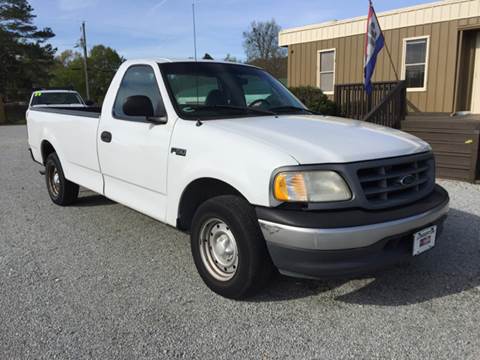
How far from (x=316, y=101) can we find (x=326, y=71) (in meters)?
2.70

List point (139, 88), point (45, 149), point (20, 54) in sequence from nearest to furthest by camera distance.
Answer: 1. point (139, 88)
2. point (45, 149)
3. point (20, 54)

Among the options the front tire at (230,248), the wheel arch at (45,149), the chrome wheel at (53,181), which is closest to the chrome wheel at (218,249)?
the front tire at (230,248)

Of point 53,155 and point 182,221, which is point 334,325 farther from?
point 53,155

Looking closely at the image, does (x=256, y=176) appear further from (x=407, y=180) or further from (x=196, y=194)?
(x=407, y=180)

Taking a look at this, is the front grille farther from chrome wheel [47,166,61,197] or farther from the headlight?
chrome wheel [47,166,61,197]

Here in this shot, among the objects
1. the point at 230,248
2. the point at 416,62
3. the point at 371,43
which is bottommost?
the point at 230,248

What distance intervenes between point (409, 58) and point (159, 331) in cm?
1184

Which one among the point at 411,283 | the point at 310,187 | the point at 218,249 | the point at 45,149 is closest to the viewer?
the point at 310,187

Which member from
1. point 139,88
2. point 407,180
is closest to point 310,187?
point 407,180

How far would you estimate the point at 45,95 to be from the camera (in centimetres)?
1592

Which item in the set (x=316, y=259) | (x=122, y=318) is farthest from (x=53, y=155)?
(x=316, y=259)

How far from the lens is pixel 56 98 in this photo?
1617cm

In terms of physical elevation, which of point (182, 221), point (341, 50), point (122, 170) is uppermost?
point (341, 50)

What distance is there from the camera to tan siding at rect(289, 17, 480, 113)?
11.5 metres
